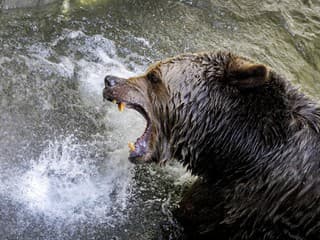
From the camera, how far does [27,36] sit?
6.89 m

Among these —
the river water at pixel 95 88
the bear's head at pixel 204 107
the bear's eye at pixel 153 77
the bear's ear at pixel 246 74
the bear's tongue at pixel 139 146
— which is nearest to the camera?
the bear's ear at pixel 246 74

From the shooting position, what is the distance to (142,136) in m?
5.14

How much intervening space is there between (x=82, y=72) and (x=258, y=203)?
2.67m

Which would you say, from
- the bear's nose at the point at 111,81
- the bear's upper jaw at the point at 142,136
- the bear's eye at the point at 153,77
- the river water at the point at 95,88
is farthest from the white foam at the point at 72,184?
the bear's eye at the point at 153,77

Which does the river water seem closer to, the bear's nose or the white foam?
the white foam

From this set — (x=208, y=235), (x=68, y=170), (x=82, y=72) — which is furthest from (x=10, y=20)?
(x=208, y=235)

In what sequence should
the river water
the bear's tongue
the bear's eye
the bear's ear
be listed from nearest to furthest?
the bear's ear < the bear's eye < the bear's tongue < the river water

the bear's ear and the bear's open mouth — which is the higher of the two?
the bear's ear

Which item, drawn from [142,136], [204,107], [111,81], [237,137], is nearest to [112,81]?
[111,81]

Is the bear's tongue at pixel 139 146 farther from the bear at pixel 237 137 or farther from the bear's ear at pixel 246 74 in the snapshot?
the bear's ear at pixel 246 74

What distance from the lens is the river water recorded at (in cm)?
555

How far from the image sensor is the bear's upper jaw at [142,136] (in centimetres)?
506

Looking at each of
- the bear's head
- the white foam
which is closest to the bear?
the bear's head

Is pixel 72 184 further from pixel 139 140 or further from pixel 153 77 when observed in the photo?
pixel 153 77
